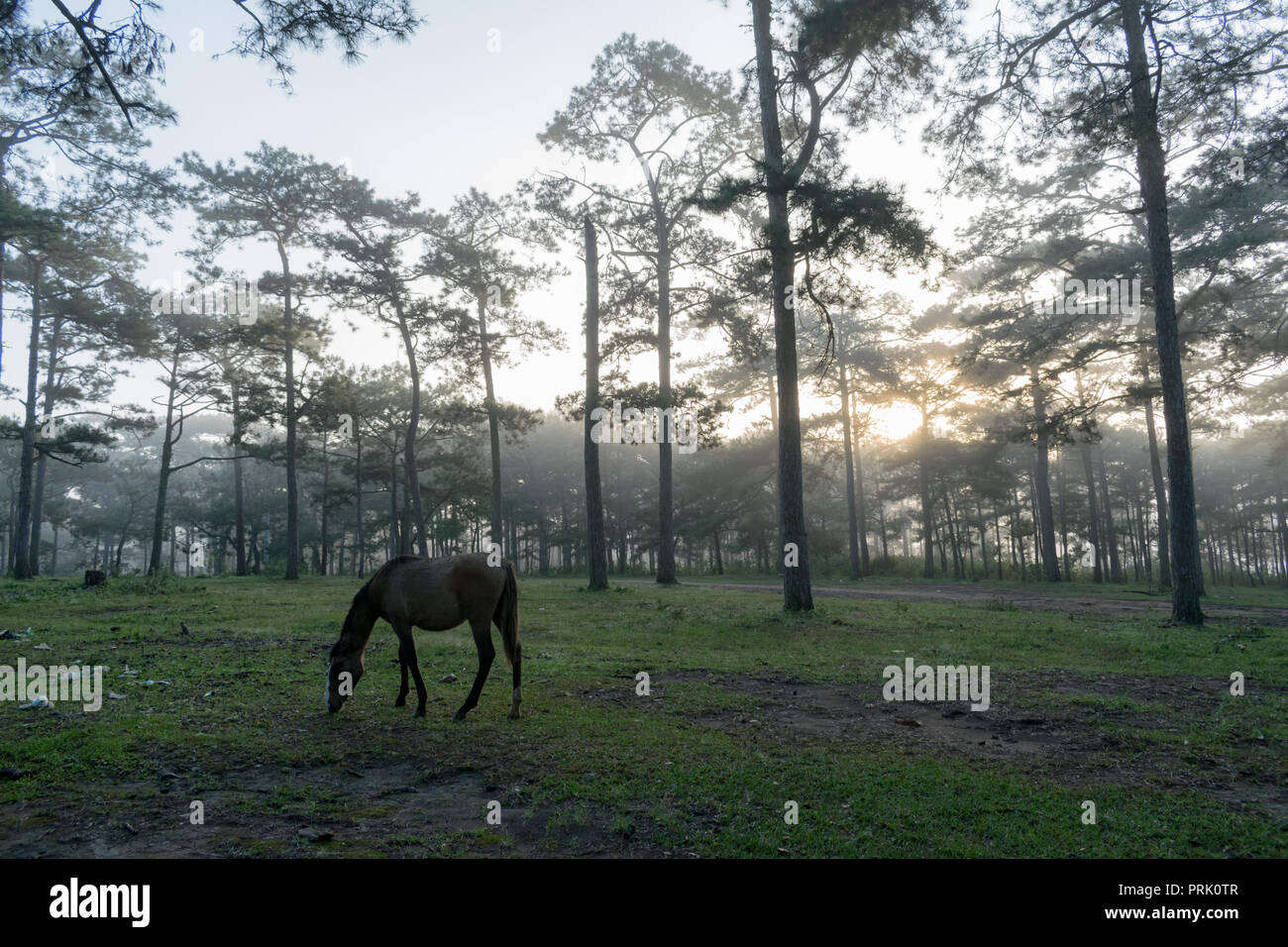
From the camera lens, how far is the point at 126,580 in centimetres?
2453

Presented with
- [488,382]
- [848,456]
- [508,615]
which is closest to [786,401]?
[508,615]

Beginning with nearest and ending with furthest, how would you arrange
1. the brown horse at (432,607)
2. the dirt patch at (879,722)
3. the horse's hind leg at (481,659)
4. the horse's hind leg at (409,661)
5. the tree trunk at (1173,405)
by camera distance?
1. the dirt patch at (879,722)
2. the horse's hind leg at (481,659)
3. the horse's hind leg at (409,661)
4. the brown horse at (432,607)
5. the tree trunk at (1173,405)

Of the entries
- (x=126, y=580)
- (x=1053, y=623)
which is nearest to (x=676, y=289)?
(x=1053, y=623)

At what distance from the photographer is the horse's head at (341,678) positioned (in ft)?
23.5

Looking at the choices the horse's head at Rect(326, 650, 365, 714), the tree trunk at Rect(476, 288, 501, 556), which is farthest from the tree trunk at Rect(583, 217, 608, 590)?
the horse's head at Rect(326, 650, 365, 714)

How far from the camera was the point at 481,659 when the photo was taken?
7133mm

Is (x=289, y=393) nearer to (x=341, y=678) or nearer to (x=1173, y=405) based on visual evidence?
(x=341, y=678)

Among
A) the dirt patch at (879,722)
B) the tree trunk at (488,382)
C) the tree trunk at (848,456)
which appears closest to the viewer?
the dirt patch at (879,722)

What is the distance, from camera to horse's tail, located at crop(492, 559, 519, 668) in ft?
24.5

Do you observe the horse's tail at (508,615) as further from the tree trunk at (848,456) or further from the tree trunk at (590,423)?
the tree trunk at (848,456)

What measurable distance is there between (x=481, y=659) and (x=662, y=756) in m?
2.31

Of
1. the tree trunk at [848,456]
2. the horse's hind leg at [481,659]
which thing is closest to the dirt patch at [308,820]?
the horse's hind leg at [481,659]
